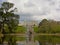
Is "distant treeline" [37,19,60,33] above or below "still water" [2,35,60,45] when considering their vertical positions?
above

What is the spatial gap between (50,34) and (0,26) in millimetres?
8393

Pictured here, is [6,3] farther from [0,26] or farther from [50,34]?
[50,34]

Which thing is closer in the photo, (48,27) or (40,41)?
(40,41)

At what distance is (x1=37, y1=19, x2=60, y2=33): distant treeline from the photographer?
105ft

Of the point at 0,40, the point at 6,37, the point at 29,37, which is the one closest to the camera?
the point at 29,37

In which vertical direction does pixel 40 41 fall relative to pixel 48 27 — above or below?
below

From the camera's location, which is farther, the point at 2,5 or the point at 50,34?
the point at 50,34

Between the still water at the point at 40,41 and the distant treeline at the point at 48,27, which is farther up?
the distant treeline at the point at 48,27

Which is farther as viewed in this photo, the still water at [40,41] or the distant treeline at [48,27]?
the distant treeline at [48,27]

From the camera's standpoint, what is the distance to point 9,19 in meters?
27.9

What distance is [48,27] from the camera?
32.6 meters

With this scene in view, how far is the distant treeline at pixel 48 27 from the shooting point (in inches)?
1266

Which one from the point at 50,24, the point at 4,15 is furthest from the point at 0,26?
the point at 50,24

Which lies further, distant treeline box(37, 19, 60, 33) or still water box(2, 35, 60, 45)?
distant treeline box(37, 19, 60, 33)
